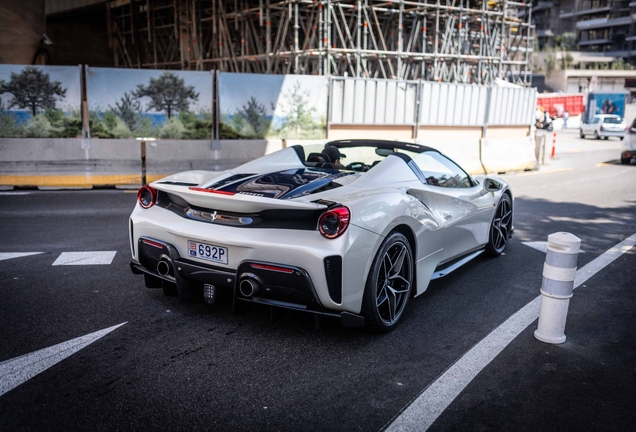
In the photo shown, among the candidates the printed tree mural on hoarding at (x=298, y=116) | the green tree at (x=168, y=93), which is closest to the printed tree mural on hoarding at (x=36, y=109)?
the green tree at (x=168, y=93)

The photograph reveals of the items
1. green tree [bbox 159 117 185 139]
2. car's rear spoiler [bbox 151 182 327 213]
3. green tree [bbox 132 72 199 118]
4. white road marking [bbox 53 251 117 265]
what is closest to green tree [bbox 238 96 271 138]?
green tree [bbox 132 72 199 118]

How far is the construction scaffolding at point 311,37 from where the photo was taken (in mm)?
23734

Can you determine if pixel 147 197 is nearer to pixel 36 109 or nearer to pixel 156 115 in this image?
pixel 156 115

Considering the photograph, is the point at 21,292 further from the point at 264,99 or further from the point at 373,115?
the point at 373,115

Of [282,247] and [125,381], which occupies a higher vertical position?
[282,247]

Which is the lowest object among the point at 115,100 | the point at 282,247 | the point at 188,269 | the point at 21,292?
the point at 21,292

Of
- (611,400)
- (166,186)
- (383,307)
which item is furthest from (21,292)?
(611,400)

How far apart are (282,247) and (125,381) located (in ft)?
4.06

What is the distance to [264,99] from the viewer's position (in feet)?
44.0

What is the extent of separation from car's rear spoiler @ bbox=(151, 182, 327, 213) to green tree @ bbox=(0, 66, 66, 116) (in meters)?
8.94

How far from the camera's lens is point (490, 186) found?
20.8 feet

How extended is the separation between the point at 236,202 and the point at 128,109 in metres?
9.26

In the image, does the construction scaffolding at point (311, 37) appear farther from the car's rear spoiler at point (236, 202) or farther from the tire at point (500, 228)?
the car's rear spoiler at point (236, 202)

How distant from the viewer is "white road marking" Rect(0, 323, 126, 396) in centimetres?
350
